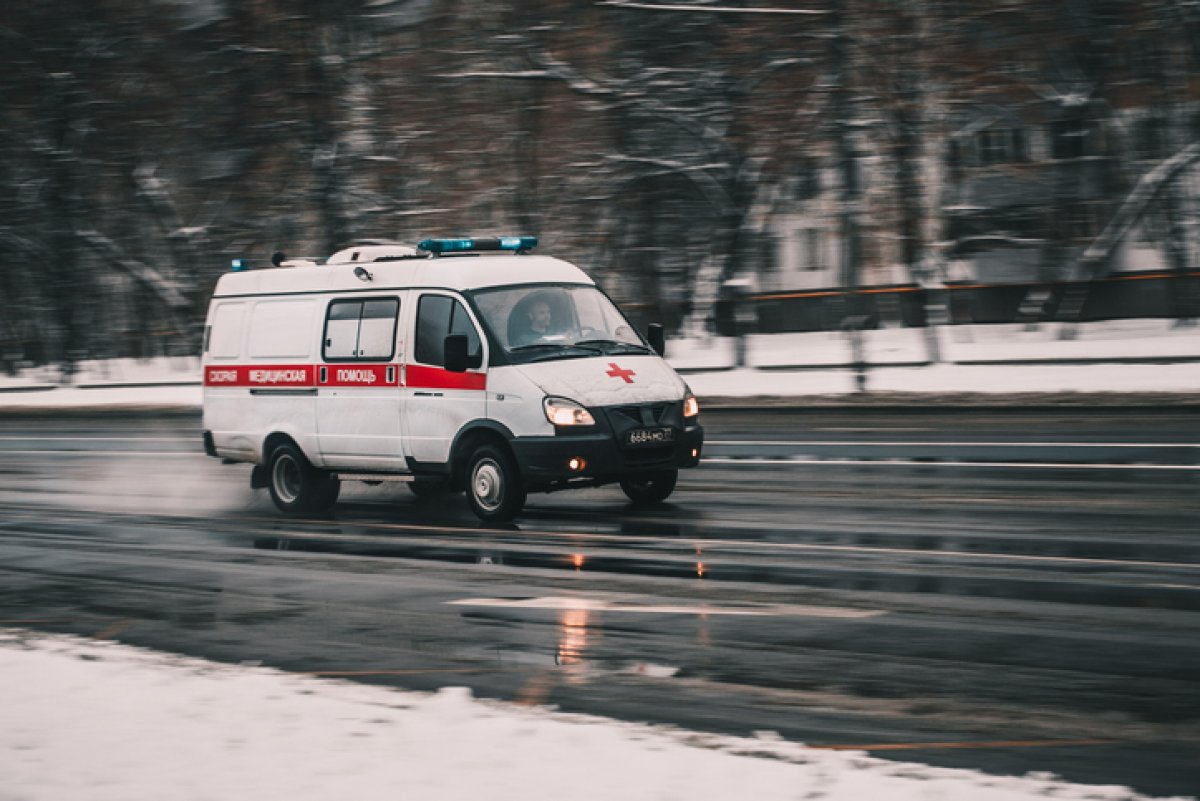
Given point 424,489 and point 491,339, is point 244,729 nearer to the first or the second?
point 491,339

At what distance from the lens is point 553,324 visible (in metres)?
13.8

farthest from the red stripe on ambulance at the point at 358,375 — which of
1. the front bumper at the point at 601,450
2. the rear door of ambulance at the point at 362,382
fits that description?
the front bumper at the point at 601,450

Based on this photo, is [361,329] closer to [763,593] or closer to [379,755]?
[763,593]

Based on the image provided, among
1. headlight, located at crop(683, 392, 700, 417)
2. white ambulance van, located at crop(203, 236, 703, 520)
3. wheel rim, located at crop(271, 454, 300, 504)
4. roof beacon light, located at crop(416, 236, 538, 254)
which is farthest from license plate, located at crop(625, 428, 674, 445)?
wheel rim, located at crop(271, 454, 300, 504)

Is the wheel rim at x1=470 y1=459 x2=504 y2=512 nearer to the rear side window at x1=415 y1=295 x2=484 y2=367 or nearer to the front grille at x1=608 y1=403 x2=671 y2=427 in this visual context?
the rear side window at x1=415 y1=295 x2=484 y2=367

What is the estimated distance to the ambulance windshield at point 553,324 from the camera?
13500 mm

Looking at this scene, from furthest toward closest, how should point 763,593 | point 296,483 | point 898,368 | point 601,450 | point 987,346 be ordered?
point 987,346
point 898,368
point 296,483
point 601,450
point 763,593

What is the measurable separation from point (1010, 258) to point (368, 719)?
29937 millimetres

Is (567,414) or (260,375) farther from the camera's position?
(260,375)

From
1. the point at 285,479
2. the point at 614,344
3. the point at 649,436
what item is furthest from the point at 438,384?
the point at 285,479

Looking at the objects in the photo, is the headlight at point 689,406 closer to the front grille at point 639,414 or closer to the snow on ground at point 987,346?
the front grille at point 639,414

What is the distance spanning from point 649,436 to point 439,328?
6.83 ft

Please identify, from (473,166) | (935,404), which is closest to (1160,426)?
(935,404)

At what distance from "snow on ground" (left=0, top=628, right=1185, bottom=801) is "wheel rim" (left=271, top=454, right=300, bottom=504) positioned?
27.2 ft
